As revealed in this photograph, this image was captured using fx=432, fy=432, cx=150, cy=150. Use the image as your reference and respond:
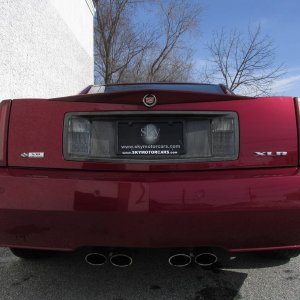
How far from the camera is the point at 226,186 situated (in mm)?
2324

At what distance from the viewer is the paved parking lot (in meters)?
2.80

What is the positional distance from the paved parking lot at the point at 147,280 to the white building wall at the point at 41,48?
4673 millimetres

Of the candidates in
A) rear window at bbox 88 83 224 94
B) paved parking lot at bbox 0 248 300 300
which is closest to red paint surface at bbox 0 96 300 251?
paved parking lot at bbox 0 248 300 300

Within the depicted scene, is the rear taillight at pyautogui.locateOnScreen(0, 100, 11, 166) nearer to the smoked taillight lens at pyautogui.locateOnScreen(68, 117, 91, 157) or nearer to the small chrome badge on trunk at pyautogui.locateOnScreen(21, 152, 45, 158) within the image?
the small chrome badge on trunk at pyautogui.locateOnScreen(21, 152, 45, 158)

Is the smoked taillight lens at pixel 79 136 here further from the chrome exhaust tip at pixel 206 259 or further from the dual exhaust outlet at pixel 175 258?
the chrome exhaust tip at pixel 206 259

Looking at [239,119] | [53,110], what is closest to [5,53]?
[53,110]

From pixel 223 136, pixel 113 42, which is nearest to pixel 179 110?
pixel 223 136

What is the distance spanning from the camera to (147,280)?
3039mm

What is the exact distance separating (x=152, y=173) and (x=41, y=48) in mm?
8192

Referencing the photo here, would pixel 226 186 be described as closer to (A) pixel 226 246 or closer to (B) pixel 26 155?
(A) pixel 226 246

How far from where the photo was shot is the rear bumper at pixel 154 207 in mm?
2303

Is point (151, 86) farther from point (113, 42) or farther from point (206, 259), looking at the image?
point (113, 42)

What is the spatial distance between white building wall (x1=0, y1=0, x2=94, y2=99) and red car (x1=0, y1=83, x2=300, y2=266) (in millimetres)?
5156

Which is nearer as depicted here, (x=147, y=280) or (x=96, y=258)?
(x=96, y=258)
